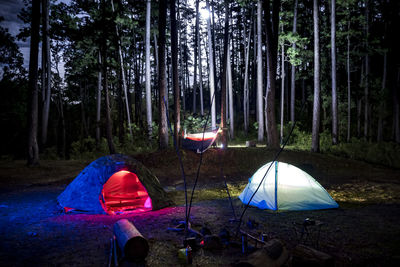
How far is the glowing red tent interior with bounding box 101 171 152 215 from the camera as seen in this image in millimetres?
6555

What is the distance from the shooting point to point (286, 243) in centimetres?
383

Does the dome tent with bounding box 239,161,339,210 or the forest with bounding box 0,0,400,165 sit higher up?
the forest with bounding box 0,0,400,165

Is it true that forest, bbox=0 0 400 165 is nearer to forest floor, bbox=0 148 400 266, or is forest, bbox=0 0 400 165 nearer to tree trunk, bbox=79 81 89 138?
tree trunk, bbox=79 81 89 138

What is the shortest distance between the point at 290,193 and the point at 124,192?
463 cm

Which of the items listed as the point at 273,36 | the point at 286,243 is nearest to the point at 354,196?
the point at 286,243

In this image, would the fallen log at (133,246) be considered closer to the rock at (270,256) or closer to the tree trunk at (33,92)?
the rock at (270,256)

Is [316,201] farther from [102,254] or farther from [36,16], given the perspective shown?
[36,16]

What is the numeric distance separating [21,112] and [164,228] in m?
22.6

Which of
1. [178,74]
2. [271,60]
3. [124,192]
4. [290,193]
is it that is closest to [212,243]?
[290,193]

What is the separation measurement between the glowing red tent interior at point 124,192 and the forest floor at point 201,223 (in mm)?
1000

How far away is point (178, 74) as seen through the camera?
17.0m

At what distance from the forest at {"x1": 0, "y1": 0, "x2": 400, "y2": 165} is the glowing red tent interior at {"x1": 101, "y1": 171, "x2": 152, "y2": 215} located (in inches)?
186

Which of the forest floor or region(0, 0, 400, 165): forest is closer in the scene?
the forest floor

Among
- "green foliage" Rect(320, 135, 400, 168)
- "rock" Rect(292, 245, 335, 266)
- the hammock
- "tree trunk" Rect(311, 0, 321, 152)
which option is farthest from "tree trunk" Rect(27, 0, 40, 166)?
"green foliage" Rect(320, 135, 400, 168)
